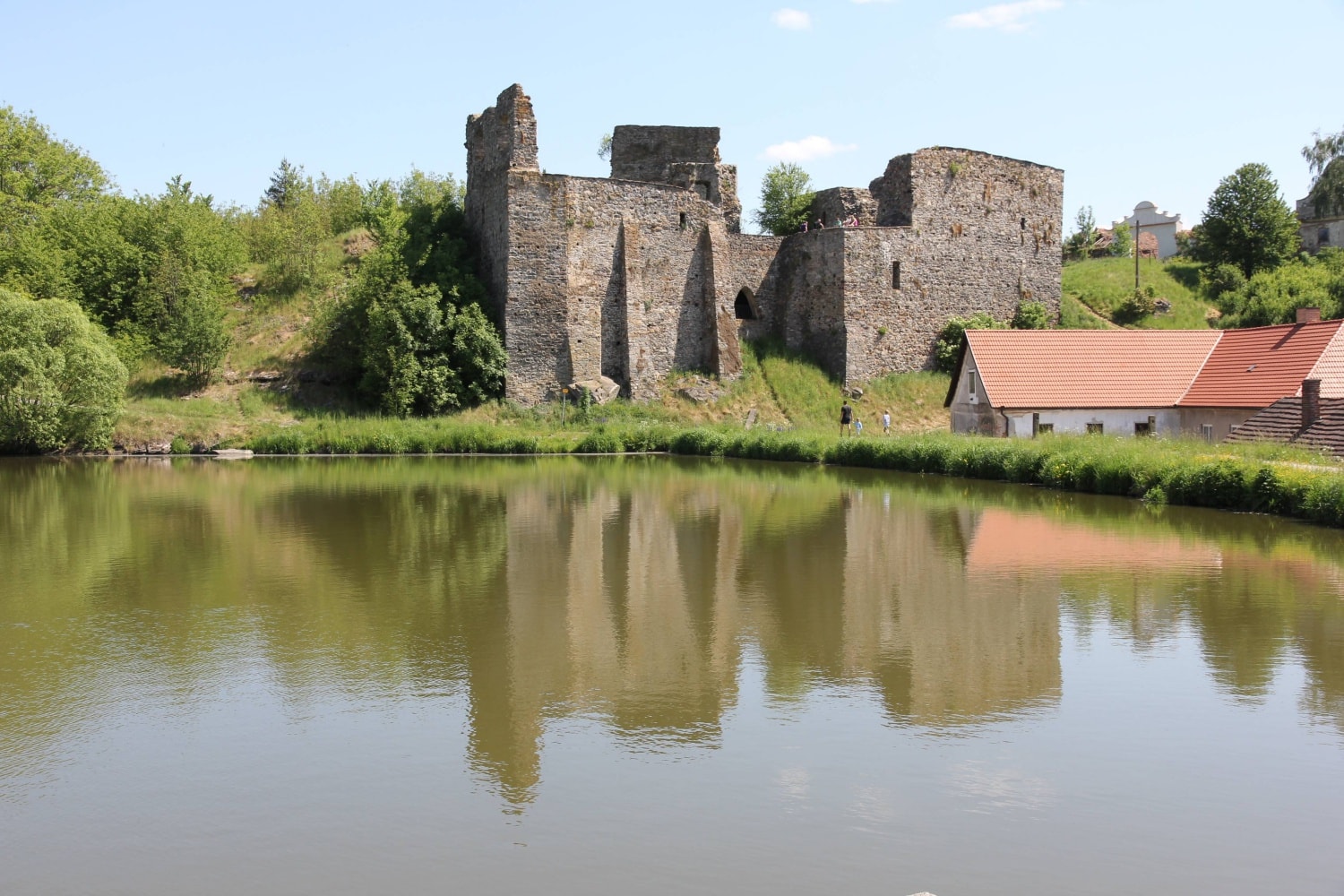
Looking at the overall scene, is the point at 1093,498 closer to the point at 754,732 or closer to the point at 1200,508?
the point at 1200,508

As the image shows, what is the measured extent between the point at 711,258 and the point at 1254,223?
21.2 m

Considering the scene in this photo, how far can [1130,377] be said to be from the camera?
29.8m

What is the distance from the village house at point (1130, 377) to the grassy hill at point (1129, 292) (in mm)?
10693

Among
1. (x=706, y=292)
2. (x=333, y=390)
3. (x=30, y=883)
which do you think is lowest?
(x=30, y=883)

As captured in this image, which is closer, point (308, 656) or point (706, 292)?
point (308, 656)

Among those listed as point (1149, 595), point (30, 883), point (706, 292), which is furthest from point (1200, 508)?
point (706, 292)

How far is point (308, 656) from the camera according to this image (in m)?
9.99

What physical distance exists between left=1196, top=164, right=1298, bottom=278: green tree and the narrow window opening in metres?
18.4

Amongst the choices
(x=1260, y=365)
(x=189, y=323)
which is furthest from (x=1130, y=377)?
(x=189, y=323)

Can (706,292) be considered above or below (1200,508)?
above

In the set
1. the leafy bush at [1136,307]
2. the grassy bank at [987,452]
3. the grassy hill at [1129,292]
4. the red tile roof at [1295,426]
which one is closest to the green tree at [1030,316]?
the grassy hill at [1129,292]

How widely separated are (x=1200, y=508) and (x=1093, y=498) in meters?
2.04

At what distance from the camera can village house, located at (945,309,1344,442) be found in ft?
89.3

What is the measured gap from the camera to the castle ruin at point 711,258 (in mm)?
35344
